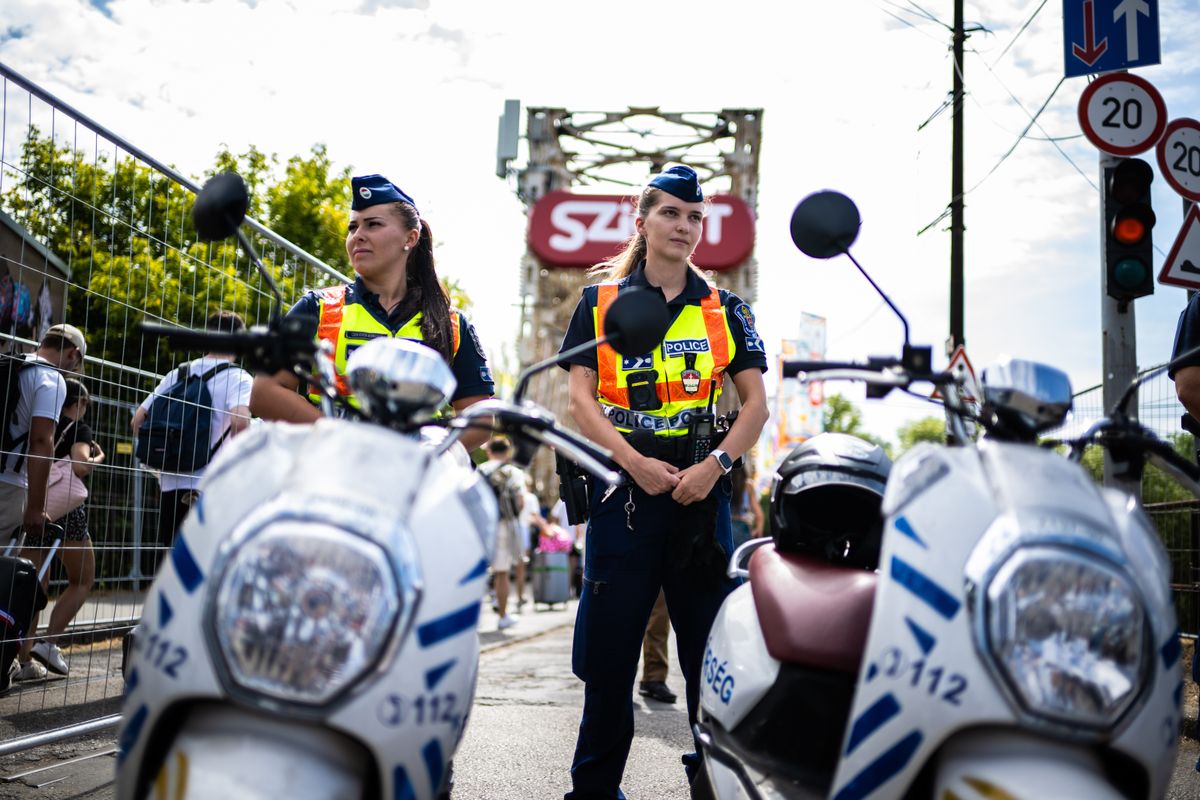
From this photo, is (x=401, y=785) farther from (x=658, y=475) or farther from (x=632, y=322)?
(x=658, y=475)

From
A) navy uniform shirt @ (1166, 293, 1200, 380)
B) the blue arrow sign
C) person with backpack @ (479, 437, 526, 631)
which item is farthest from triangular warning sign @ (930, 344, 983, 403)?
person with backpack @ (479, 437, 526, 631)

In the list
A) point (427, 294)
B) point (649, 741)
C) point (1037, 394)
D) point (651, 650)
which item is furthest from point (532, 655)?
point (1037, 394)

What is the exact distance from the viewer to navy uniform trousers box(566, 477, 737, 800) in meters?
3.48

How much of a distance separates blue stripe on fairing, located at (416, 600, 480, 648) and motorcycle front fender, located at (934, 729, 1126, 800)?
815 millimetres

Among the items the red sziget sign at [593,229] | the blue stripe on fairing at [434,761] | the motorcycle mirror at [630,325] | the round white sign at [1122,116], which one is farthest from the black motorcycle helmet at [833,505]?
the red sziget sign at [593,229]

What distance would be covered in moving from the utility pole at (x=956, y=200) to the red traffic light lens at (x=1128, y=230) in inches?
416

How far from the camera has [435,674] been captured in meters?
1.85

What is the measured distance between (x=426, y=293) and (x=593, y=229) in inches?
1102

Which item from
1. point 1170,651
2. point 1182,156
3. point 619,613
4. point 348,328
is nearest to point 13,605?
point 348,328

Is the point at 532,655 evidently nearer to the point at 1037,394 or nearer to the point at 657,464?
the point at 657,464

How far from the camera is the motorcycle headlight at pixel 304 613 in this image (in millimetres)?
1734

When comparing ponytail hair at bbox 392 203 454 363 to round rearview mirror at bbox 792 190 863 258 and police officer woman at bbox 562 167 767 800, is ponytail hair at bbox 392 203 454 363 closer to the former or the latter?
police officer woman at bbox 562 167 767 800

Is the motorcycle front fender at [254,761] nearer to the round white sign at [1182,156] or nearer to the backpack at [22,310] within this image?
the backpack at [22,310]

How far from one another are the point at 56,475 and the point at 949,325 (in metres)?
16.0
